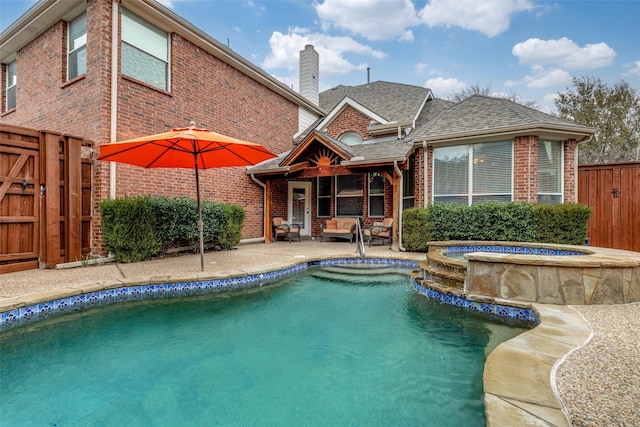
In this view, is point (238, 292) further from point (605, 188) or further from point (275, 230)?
point (605, 188)

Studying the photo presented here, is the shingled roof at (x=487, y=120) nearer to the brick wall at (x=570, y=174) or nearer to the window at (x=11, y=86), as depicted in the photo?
the brick wall at (x=570, y=174)

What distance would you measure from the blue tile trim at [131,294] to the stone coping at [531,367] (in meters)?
0.11

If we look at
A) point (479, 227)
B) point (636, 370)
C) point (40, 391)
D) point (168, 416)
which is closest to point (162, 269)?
point (40, 391)

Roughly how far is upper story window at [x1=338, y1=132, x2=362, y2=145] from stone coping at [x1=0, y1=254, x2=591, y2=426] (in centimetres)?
885

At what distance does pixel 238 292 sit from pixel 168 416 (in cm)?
281

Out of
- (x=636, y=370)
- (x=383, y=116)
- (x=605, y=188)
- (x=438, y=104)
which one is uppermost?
(x=438, y=104)

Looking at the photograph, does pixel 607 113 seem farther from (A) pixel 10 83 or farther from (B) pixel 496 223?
(A) pixel 10 83

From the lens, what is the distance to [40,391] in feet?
7.60

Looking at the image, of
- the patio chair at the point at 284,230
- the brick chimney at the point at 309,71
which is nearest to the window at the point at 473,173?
the patio chair at the point at 284,230

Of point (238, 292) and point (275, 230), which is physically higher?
point (275, 230)

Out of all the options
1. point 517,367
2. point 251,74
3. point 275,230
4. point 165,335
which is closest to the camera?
point 517,367

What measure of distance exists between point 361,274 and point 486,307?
8.37ft

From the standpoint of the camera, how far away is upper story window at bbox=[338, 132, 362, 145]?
11.5 m

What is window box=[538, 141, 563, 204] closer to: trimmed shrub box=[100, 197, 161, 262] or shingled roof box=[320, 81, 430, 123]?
shingled roof box=[320, 81, 430, 123]
